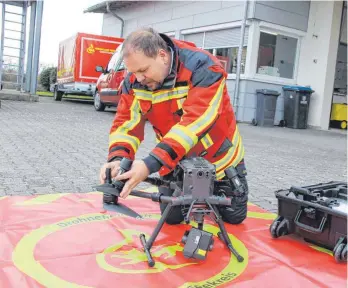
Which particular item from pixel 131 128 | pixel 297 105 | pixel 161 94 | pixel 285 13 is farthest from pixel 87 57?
pixel 161 94

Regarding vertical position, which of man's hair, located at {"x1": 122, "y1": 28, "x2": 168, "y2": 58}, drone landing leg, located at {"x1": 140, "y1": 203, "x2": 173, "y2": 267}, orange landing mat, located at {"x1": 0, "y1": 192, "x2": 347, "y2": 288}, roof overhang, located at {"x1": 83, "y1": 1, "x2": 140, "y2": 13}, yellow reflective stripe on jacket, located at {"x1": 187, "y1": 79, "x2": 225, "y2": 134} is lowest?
orange landing mat, located at {"x1": 0, "y1": 192, "x2": 347, "y2": 288}

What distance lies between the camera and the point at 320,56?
45.6 feet

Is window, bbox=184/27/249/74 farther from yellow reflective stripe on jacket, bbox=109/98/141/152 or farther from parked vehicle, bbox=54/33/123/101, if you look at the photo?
yellow reflective stripe on jacket, bbox=109/98/141/152

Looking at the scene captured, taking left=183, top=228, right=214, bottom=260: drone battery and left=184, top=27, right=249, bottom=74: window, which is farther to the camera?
left=184, top=27, right=249, bottom=74: window

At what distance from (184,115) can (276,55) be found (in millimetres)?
12388

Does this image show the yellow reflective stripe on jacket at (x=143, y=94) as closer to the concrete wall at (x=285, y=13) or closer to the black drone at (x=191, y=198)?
the black drone at (x=191, y=198)

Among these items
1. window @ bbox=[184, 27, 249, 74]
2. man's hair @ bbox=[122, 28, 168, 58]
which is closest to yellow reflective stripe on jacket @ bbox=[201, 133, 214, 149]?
man's hair @ bbox=[122, 28, 168, 58]

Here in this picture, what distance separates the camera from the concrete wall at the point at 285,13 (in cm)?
1341

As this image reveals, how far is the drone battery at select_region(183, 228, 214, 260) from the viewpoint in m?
2.55

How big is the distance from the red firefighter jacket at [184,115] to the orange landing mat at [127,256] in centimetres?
52

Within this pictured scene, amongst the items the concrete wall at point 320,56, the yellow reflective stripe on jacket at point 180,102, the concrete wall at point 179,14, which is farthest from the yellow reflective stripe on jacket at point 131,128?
the concrete wall at point 320,56

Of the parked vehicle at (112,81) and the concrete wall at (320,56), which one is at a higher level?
the concrete wall at (320,56)

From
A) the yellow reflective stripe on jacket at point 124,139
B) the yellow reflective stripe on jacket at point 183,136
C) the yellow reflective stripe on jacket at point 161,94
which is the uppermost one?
the yellow reflective stripe on jacket at point 161,94

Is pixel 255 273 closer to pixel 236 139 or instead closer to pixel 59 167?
pixel 236 139
